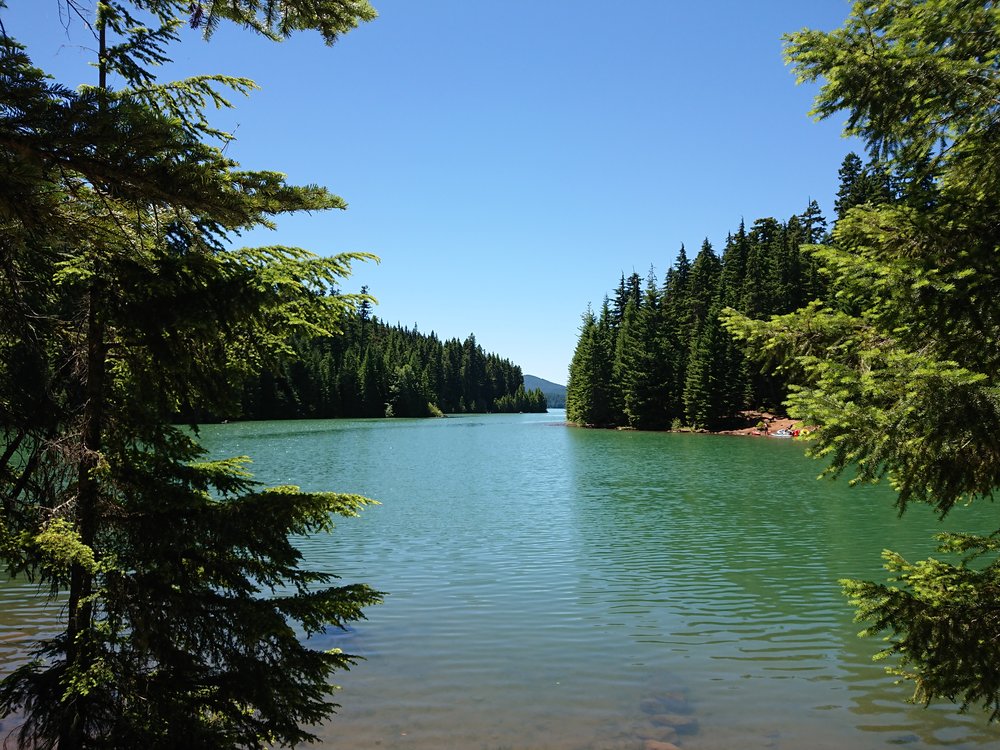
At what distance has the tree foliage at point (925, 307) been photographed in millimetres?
4605

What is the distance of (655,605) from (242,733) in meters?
8.88

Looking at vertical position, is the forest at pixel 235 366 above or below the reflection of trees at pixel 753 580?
above

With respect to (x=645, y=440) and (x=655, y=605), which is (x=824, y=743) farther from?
(x=645, y=440)

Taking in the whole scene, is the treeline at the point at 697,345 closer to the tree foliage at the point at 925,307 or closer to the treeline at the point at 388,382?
the treeline at the point at 388,382

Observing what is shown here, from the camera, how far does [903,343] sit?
5047mm

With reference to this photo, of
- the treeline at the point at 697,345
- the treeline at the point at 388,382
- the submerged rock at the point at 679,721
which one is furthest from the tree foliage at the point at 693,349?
the submerged rock at the point at 679,721

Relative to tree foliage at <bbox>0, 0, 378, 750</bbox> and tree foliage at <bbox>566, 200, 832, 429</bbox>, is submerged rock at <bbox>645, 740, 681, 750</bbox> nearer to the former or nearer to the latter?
tree foliage at <bbox>0, 0, 378, 750</bbox>

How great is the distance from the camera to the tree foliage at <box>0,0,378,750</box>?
13.3 ft

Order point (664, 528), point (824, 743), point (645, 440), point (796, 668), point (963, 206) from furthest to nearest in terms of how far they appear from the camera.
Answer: point (645, 440) → point (664, 528) → point (796, 668) → point (824, 743) → point (963, 206)

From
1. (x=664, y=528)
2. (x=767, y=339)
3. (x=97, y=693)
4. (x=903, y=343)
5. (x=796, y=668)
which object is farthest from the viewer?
(x=664, y=528)

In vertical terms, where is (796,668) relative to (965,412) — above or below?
below

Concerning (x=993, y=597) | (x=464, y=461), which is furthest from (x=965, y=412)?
(x=464, y=461)

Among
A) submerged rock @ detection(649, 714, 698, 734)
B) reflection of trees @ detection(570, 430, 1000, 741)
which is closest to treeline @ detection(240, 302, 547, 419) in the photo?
reflection of trees @ detection(570, 430, 1000, 741)

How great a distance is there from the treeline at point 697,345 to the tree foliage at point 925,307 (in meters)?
A: 64.2
